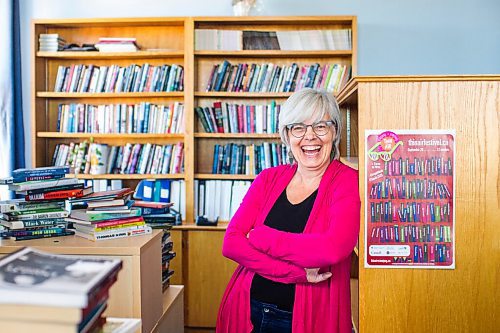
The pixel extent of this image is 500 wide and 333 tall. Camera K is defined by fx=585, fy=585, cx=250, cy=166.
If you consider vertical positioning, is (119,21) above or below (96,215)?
above

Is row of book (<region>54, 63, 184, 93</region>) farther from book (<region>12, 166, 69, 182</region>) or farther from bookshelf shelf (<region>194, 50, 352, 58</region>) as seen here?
book (<region>12, 166, 69, 182</region>)

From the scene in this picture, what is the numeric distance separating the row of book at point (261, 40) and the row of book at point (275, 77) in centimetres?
12

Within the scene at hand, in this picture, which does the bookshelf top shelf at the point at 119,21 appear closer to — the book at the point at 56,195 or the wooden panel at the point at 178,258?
the wooden panel at the point at 178,258

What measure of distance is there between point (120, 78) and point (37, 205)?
2161 mm

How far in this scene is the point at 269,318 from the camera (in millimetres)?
1997

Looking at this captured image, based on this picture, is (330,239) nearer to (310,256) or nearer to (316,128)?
(310,256)

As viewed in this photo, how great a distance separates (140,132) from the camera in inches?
163

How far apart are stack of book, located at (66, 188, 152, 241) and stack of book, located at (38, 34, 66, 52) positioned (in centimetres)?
229

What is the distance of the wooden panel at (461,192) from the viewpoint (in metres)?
1.69

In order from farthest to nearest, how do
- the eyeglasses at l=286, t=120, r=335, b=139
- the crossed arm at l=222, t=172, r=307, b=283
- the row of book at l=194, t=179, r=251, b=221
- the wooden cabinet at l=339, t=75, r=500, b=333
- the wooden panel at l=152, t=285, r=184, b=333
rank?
the row of book at l=194, t=179, r=251, b=221 → the wooden panel at l=152, t=285, r=184, b=333 → the eyeglasses at l=286, t=120, r=335, b=139 → the crossed arm at l=222, t=172, r=307, b=283 → the wooden cabinet at l=339, t=75, r=500, b=333

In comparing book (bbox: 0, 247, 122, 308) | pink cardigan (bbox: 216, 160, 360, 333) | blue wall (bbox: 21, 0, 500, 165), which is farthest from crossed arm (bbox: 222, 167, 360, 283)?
blue wall (bbox: 21, 0, 500, 165)

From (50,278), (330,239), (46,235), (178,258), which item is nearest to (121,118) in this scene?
(178,258)

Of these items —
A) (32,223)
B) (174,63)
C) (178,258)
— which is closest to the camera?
A: (32,223)

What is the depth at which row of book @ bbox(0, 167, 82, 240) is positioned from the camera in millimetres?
A: 2090
